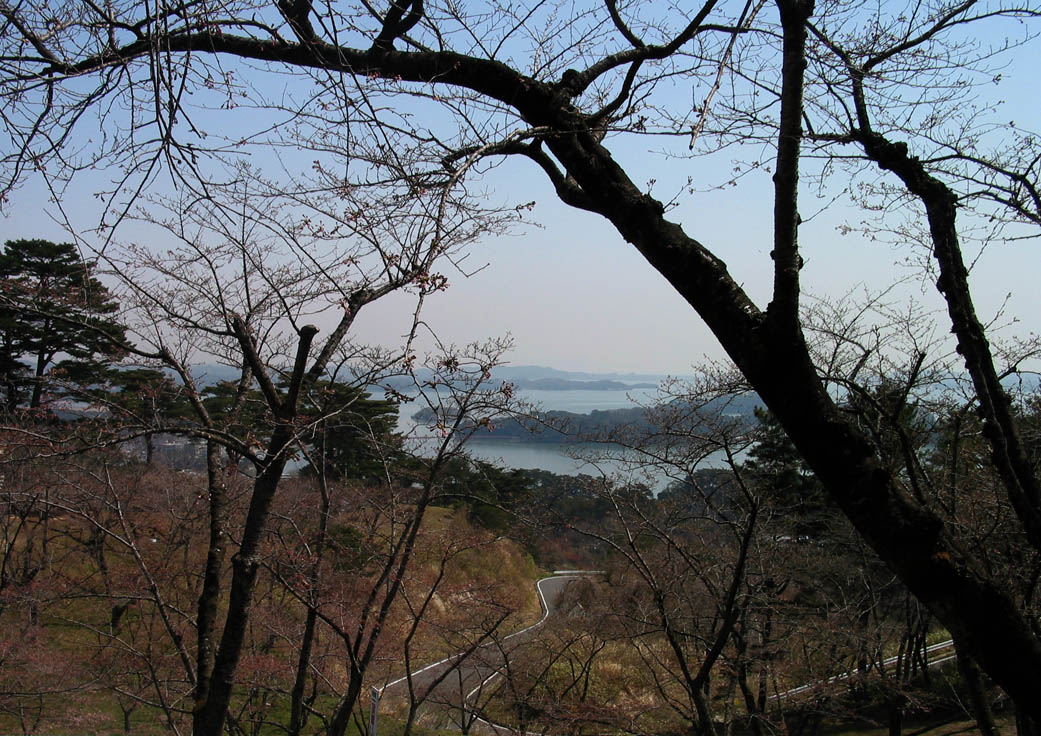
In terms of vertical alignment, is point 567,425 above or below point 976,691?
above

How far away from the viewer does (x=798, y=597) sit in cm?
1042

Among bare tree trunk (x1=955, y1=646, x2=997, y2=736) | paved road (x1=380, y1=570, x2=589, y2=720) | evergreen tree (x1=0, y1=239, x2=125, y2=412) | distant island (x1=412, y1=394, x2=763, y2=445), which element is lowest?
paved road (x1=380, y1=570, x2=589, y2=720)

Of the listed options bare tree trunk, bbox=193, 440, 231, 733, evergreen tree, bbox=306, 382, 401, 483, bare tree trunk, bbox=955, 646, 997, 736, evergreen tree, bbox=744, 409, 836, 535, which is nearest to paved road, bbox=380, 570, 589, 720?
evergreen tree, bbox=306, 382, 401, 483

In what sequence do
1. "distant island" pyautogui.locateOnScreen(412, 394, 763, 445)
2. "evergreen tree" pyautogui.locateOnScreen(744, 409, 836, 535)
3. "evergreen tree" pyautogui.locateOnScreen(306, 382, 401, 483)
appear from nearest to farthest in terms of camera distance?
"evergreen tree" pyautogui.locateOnScreen(306, 382, 401, 483) → "distant island" pyautogui.locateOnScreen(412, 394, 763, 445) → "evergreen tree" pyautogui.locateOnScreen(744, 409, 836, 535)

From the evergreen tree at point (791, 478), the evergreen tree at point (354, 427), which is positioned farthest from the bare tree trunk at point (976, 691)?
the evergreen tree at point (791, 478)

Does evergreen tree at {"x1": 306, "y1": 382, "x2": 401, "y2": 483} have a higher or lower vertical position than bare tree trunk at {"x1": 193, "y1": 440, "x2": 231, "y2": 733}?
higher

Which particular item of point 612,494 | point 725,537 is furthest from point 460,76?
point 725,537

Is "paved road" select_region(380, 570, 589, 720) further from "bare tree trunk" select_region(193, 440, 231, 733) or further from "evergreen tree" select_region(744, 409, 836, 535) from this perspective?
"bare tree trunk" select_region(193, 440, 231, 733)

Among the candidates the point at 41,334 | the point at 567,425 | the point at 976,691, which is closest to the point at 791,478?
the point at 976,691

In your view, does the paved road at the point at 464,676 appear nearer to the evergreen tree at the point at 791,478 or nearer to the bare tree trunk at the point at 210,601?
the evergreen tree at the point at 791,478

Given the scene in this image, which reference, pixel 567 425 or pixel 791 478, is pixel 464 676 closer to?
pixel 791 478

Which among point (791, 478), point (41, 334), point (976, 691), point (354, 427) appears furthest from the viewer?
point (791, 478)

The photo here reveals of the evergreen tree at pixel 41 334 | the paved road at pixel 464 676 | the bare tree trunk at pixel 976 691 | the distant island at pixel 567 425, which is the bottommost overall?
the paved road at pixel 464 676

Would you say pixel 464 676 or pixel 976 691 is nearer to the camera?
pixel 976 691
